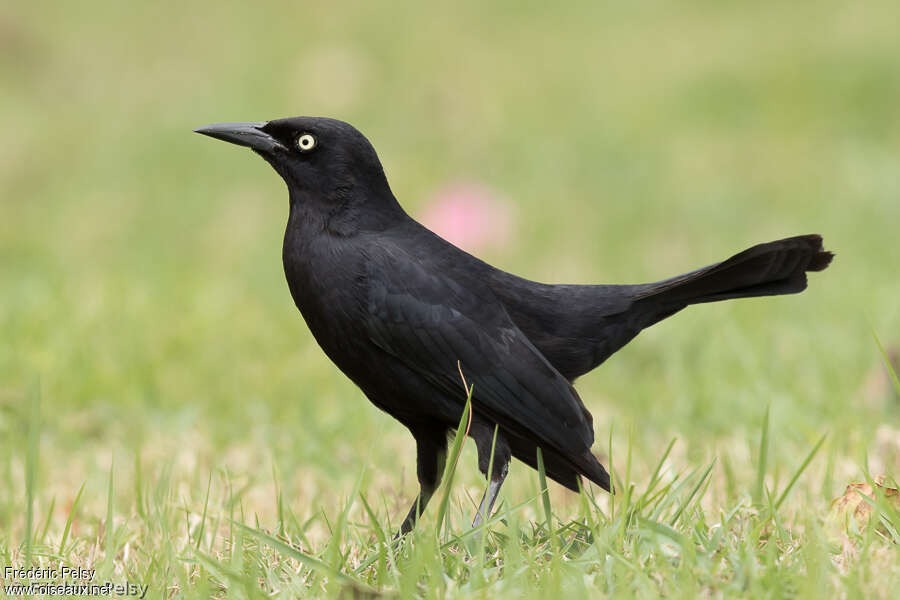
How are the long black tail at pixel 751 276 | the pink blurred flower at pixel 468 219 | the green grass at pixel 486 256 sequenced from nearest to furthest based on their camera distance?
1. the green grass at pixel 486 256
2. the long black tail at pixel 751 276
3. the pink blurred flower at pixel 468 219

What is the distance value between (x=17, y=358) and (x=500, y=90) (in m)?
7.76

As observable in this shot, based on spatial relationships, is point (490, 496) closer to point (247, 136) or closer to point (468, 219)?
point (247, 136)

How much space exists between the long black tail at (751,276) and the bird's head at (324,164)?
97 centimetres

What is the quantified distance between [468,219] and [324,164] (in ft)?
14.7

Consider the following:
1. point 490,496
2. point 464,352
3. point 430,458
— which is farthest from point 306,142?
point 490,496

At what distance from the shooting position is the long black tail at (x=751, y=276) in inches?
147

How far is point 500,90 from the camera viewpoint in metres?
12.7

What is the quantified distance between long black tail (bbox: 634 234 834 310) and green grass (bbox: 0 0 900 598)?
522 mm

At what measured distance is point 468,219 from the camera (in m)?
8.30

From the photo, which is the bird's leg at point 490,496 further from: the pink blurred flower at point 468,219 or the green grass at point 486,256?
the pink blurred flower at point 468,219

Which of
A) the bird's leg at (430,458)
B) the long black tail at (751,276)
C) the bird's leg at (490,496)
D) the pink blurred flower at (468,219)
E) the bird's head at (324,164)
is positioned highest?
the pink blurred flower at (468,219)

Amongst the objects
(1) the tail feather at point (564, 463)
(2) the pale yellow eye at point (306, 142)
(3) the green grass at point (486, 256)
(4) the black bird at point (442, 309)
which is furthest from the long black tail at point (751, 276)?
(2) the pale yellow eye at point (306, 142)

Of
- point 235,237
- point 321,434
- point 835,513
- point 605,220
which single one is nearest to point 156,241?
point 235,237

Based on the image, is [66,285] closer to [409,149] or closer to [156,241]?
[156,241]
